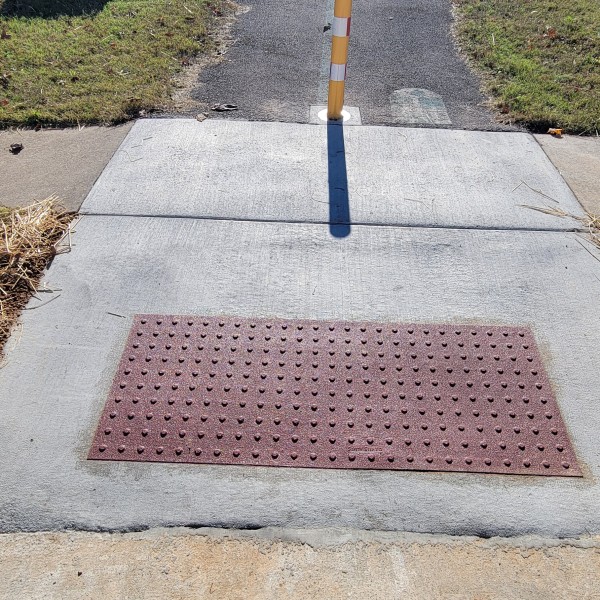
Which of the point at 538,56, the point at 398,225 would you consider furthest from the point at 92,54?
the point at 538,56

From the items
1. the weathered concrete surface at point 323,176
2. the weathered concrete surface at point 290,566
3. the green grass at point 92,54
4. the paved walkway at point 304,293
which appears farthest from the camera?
the green grass at point 92,54

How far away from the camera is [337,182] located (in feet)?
15.7

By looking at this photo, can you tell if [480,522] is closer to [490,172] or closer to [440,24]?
[490,172]

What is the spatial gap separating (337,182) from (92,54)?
12.7 feet

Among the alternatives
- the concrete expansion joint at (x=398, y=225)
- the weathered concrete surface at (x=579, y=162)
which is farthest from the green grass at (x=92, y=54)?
the weathered concrete surface at (x=579, y=162)

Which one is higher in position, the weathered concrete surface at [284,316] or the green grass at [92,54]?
the green grass at [92,54]

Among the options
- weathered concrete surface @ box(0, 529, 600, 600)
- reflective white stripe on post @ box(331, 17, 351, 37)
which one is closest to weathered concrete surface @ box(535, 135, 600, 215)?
reflective white stripe on post @ box(331, 17, 351, 37)

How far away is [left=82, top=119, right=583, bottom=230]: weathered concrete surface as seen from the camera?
447 centimetres

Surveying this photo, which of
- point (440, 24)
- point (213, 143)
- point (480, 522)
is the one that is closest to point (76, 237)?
point (213, 143)

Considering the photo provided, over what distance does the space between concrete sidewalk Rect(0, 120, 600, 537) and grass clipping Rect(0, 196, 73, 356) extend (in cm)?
10

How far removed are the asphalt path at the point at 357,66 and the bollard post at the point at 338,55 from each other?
0.92 ft

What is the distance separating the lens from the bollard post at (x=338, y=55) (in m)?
5.11

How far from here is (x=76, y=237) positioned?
4203mm

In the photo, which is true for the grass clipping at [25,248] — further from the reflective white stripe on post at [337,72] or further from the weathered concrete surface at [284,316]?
the reflective white stripe on post at [337,72]
